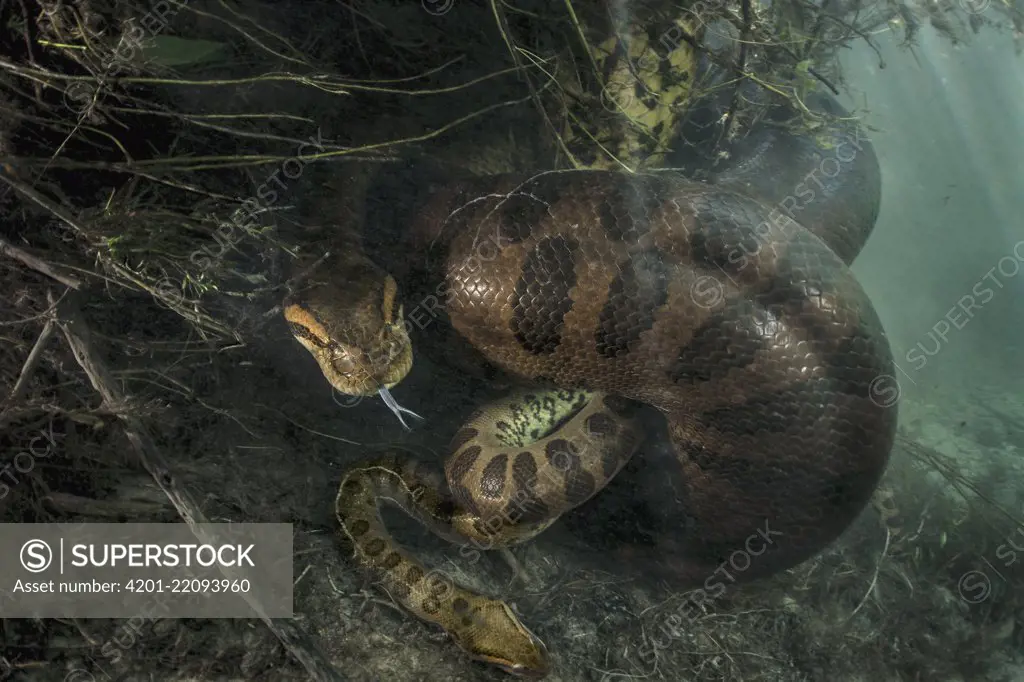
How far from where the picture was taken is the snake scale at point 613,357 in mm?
2406

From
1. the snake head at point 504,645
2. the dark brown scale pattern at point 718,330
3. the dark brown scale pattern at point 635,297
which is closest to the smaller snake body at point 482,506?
the snake head at point 504,645

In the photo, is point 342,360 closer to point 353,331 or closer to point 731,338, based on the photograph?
point 353,331

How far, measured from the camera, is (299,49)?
7.48 ft

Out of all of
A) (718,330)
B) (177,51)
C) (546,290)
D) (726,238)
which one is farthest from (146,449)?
(726,238)

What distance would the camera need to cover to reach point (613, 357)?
2.67 meters

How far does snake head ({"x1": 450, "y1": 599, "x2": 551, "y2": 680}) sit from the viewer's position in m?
2.72

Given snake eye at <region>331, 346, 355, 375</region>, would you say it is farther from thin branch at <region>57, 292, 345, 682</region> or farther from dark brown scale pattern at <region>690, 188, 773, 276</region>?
dark brown scale pattern at <region>690, 188, 773, 276</region>

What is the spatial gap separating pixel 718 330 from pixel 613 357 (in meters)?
0.46

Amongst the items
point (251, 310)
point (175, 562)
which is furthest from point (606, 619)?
point (251, 310)

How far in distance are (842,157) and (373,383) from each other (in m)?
3.27

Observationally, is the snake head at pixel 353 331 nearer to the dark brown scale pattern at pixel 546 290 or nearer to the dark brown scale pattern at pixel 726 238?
the dark brown scale pattern at pixel 546 290

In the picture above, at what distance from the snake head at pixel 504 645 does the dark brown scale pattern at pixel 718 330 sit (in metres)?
1.01

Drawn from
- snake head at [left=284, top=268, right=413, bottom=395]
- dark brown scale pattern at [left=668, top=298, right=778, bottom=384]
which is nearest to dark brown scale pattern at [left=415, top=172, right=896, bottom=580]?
dark brown scale pattern at [left=668, top=298, right=778, bottom=384]

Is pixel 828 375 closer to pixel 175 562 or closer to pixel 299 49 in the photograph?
pixel 299 49
